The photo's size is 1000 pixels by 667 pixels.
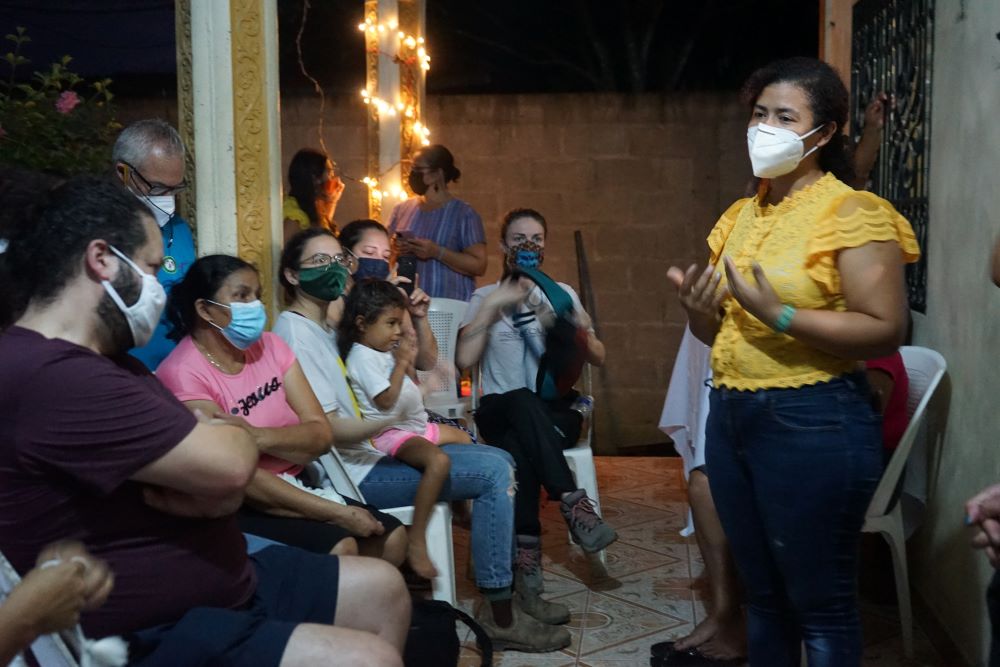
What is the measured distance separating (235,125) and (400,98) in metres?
2.21

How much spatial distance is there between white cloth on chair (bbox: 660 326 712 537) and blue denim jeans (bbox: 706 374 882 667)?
3.96ft

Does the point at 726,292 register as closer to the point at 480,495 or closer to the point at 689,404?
the point at 480,495

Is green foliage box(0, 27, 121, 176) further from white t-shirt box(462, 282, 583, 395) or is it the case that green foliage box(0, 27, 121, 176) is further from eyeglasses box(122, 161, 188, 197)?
white t-shirt box(462, 282, 583, 395)

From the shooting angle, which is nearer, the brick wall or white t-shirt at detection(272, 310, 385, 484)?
white t-shirt at detection(272, 310, 385, 484)

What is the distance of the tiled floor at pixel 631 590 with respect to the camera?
3146 millimetres

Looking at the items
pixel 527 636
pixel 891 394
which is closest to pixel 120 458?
pixel 527 636

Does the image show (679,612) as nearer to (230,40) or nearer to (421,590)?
(421,590)

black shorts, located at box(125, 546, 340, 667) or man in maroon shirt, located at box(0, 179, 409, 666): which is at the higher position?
man in maroon shirt, located at box(0, 179, 409, 666)

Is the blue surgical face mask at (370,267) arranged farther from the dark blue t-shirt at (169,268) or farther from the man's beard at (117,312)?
the man's beard at (117,312)

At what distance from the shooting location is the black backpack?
2510 mm

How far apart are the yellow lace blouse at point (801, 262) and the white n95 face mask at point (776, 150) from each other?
0.21 ft

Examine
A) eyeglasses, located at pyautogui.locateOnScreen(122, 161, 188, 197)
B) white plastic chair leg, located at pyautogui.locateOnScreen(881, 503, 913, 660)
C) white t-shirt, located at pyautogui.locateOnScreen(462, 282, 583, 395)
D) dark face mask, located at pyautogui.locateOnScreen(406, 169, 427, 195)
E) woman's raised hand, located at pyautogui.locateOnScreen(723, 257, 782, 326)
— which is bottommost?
white plastic chair leg, located at pyautogui.locateOnScreen(881, 503, 913, 660)

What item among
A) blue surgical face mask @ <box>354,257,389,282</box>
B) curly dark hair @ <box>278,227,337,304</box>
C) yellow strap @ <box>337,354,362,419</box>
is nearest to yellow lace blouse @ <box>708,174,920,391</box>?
yellow strap @ <box>337,354,362,419</box>

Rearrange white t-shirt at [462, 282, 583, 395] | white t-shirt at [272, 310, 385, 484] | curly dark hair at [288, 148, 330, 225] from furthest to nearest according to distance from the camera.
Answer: curly dark hair at [288, 148, 330, 225]
white t-shirt at [462, 282, 583, 395]
white t-shirt at [272, 310, 385, 484]
